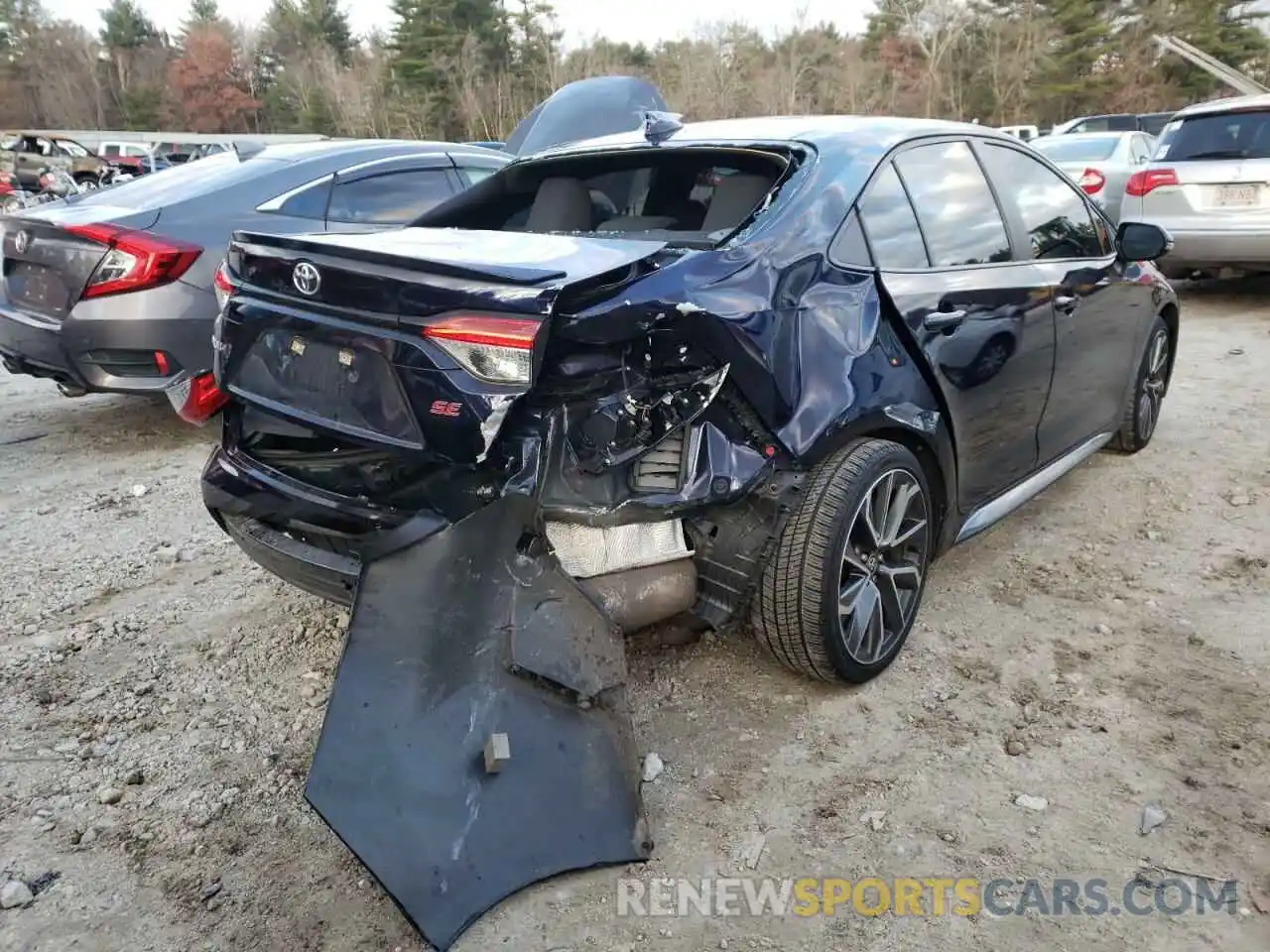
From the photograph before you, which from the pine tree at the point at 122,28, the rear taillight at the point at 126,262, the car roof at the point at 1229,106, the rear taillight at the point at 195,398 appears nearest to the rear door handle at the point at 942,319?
the rear taillight at the point at 195,398

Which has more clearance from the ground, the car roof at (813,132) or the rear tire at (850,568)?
the car roof at (813,132)

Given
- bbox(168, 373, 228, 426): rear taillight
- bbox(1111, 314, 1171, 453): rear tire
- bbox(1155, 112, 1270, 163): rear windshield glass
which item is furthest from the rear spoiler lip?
bbox(1155, 112, 1270, 163): rear windshield glass

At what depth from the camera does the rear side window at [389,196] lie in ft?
17.3

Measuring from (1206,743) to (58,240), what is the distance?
5.33 m

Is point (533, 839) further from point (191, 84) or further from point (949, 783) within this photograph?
point (191, 84)

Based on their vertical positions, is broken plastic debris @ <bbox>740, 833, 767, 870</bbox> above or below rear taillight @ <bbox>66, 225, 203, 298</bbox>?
below

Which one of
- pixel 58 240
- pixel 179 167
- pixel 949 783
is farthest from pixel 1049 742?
pixel 179 167

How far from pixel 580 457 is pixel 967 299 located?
4.92ft

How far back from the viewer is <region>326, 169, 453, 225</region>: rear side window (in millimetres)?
5266

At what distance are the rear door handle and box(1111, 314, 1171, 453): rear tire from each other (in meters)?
1.95

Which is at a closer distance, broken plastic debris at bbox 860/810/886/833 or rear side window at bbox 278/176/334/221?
broken plastic debris at bbox 860/810/886/833

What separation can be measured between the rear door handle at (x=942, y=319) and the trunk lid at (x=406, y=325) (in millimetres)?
908

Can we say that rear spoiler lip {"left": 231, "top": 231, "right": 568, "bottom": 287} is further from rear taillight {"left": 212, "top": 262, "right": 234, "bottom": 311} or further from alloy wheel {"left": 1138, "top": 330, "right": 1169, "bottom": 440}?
alloy wheel {"left": 1138, "top": 330, "right": 1169, "bottom": 440}

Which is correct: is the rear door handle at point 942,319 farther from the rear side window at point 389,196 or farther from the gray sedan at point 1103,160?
the gray sedan at point 1103,160
